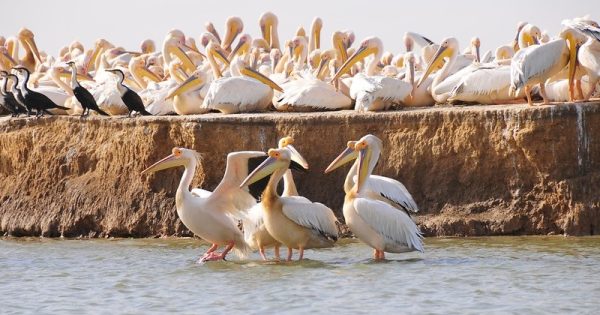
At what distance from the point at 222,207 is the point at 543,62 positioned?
11.6ft

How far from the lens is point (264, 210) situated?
449 inches

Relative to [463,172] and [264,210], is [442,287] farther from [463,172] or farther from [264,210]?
[463,172]

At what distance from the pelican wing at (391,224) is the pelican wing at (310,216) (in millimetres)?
277

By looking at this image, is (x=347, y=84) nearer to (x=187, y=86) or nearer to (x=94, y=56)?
(x=187, y=86)

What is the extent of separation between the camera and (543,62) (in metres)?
13.4

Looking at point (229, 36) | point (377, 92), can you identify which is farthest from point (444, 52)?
point (229, 36)

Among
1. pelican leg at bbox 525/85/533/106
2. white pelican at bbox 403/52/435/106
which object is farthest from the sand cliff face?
white pelican at bbox 403/52/435/106

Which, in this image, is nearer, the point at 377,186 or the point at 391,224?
the point at 391,224

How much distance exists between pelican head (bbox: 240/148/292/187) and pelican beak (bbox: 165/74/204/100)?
4.13m

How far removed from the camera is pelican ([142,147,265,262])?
11.8 m

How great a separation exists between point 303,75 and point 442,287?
6982 mm

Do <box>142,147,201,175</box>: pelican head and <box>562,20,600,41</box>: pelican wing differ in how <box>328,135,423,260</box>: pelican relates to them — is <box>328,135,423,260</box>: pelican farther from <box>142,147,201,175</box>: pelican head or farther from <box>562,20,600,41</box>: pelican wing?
<box>562,20,600,41</box>: pelican wing

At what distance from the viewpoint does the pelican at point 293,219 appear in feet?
37.1

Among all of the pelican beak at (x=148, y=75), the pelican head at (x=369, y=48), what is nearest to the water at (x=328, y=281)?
the pelican head at (x=369, y=48)
